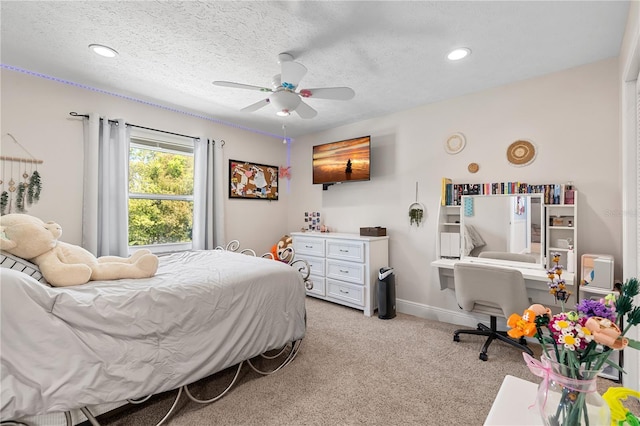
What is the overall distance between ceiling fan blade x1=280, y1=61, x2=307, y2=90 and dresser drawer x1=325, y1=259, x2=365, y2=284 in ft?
7.21

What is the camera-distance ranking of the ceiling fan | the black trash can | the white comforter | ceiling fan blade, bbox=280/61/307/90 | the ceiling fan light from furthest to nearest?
the black trash can, the ceiling fan light, the ceiling fan, ceiling fan blade, bbox=280/61/307/90, the white comforter

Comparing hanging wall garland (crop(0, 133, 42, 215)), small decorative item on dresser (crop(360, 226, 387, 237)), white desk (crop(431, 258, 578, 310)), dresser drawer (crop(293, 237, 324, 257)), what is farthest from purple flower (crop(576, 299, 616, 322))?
hanging wall garland (crop(0, 133, 42, 215))

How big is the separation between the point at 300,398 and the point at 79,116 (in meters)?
3.28

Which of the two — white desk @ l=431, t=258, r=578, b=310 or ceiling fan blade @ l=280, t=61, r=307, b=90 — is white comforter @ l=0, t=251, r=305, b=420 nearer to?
ceiling fan blade @ l=280, t=61, r=307, b=90

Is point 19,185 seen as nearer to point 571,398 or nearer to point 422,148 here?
point 571,398

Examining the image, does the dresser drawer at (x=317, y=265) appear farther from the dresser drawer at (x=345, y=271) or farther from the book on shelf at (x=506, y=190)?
the book on shelf at (x=506, y=190)

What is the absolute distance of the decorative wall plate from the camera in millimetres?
3156

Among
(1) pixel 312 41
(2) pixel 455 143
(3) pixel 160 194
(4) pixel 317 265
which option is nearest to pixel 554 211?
(2) pixel 455 143

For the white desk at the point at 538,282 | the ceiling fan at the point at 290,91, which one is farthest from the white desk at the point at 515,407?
the ceiling fan at the point at 290,91

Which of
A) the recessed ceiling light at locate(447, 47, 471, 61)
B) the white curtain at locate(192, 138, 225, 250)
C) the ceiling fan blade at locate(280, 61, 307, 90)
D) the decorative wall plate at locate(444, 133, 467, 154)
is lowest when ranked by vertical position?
the white curtain at locate(192, 138, 225, 250)

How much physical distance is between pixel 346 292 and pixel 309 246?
2.76ft

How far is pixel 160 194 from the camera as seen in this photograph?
355cm

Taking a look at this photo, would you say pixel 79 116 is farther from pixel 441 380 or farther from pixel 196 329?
pixel 441 380

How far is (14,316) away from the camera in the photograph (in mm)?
1234
